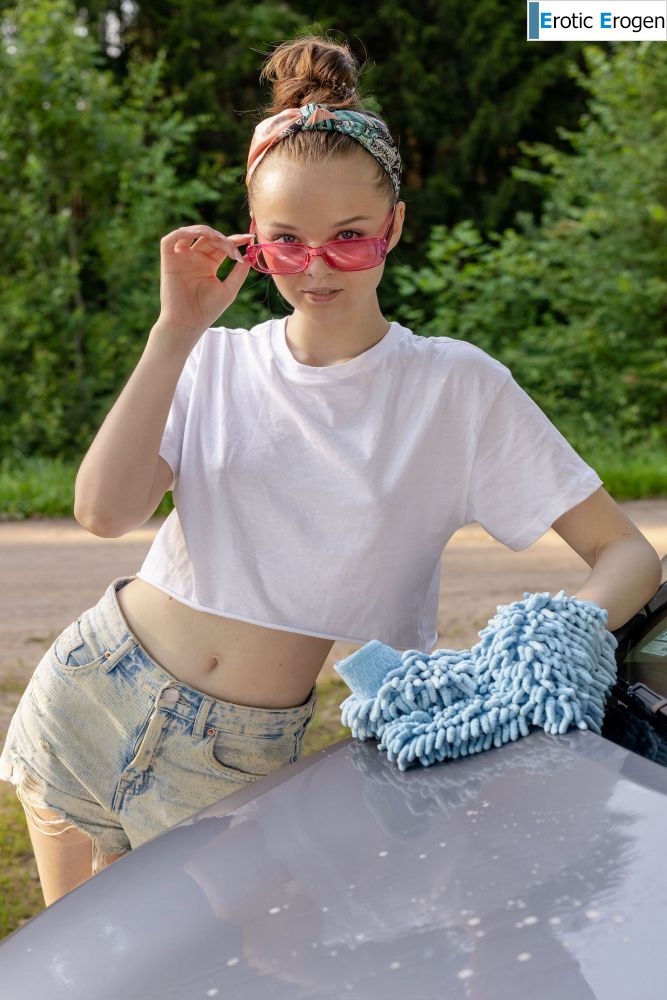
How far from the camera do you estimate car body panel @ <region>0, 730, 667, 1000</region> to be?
0.96 metres

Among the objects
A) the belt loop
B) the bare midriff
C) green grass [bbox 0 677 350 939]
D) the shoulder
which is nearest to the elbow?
the bare midriff

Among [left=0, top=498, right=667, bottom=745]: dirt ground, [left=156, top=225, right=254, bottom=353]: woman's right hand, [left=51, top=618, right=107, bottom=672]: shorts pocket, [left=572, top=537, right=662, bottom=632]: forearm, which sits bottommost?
[left=0, top=498, right=667, bottom=745]: dirt ground

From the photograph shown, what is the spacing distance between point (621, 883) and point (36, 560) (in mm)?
5928

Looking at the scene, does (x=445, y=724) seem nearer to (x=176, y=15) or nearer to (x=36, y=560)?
(x=36, y=560)

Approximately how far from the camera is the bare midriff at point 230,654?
164 cm

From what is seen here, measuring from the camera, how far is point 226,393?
5.48ft

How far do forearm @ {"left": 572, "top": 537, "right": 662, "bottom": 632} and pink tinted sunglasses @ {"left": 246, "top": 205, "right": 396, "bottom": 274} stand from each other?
494 mm

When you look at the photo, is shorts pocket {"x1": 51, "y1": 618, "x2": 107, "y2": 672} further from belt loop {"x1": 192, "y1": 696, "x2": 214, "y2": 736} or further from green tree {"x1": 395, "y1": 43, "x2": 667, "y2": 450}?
green tree {"x1": 395, "y1": 43, "x2": 667, "y2": 450}

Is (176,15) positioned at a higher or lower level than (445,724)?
higher

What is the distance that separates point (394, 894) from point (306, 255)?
821mm

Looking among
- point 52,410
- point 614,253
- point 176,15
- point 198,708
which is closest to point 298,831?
point 198,708

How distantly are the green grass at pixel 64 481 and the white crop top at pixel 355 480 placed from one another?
18.4ft

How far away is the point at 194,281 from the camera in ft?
5.17

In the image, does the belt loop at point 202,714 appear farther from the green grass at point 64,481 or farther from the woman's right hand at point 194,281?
the green grass at point 64,481
